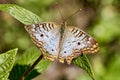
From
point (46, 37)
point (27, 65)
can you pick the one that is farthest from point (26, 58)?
point (46, 37)

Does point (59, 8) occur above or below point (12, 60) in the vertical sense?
below

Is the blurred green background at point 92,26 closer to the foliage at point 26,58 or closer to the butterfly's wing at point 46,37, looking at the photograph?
the foliage at point 26,58

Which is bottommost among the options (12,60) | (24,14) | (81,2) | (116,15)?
(116,15)

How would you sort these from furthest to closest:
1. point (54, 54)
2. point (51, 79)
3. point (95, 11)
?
point (95, 11), point (51, 79), point (54, 54)

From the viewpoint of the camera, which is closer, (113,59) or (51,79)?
(113,59)

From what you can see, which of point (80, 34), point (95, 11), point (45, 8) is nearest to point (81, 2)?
point (95, 11)

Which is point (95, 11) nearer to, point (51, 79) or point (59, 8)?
point (59, 8)

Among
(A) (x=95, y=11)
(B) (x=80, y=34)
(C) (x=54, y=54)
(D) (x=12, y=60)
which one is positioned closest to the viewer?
(D) (x=12, y=60)
